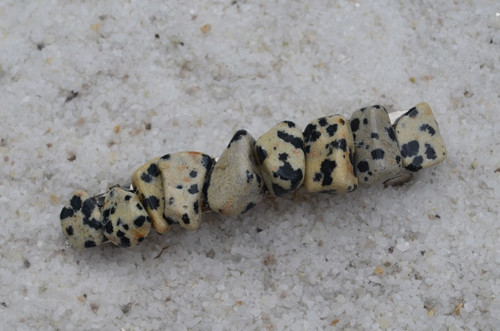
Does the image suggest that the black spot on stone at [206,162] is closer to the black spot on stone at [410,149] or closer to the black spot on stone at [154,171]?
the black spot on stone at [154,171]

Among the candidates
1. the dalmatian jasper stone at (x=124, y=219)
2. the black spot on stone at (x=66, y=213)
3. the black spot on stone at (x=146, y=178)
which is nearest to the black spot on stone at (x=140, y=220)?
the dalmatian jasper stone at (x=124, y=219)

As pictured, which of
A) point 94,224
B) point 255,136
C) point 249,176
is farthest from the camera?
point 255,136

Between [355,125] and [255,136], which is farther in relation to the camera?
[255,136]

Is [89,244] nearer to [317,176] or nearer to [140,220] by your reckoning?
[140,220]

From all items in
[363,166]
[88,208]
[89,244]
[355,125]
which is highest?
[355,125]


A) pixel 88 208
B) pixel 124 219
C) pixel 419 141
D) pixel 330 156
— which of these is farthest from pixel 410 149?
pixel 88 208

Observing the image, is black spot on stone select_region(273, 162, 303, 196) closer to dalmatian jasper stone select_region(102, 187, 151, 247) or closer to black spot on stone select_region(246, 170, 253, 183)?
black spot on stone select_region(246, 170, 253, 183)

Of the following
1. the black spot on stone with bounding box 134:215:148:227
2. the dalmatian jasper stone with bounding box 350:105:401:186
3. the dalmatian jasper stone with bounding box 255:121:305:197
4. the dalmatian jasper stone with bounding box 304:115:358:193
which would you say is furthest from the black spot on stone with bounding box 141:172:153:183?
the dalmatian jasper stone with bounding box 350:105:401:186

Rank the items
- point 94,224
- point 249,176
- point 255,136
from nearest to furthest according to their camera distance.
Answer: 1. point 249,176
2. point 94,224
3. point 255,136
